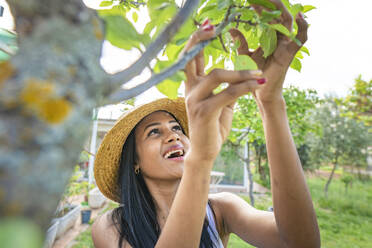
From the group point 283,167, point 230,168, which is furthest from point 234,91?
point 230,168

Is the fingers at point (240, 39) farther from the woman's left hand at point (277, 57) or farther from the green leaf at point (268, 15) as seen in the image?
the green leaf at point (268, 15)

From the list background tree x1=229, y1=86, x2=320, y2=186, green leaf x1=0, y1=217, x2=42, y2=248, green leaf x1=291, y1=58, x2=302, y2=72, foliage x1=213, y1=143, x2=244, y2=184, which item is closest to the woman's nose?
green leaf x1=291, y1=58, x2=302, y2=72

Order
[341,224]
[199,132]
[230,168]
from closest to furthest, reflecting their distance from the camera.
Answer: [199,132]
[341,224]
[230,168]

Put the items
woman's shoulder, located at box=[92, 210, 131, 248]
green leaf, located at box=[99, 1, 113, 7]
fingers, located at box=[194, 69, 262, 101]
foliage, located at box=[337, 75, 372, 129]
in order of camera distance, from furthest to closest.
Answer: foliage, located at box=[337, 75, 372, 129] < woman's shoulder, located at box=[92, 210, 131, 248] < green leaf, located at box=[99, 1, 113, 7] < fingers, located at box=[194, 69, 262, 101]

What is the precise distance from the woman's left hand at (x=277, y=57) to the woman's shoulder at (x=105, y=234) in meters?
1.40

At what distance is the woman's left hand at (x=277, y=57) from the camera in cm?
94

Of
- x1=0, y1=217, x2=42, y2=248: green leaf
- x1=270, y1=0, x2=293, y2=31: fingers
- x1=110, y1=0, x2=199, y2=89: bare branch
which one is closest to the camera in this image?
x1=0, y1=217, x2=42, y2=248: green leaf

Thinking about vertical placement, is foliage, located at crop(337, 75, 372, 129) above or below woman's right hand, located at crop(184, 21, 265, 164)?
above

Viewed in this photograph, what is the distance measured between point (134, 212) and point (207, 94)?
56.6 inches

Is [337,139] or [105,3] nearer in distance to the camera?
[105,3]

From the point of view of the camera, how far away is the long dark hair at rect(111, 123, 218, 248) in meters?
1.67

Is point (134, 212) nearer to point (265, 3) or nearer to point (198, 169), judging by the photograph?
point (198, 169)

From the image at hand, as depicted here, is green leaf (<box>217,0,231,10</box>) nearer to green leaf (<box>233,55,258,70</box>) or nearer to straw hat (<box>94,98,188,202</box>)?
green leaf (<box>233,55,258,70</box>)

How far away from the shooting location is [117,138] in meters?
1.88
